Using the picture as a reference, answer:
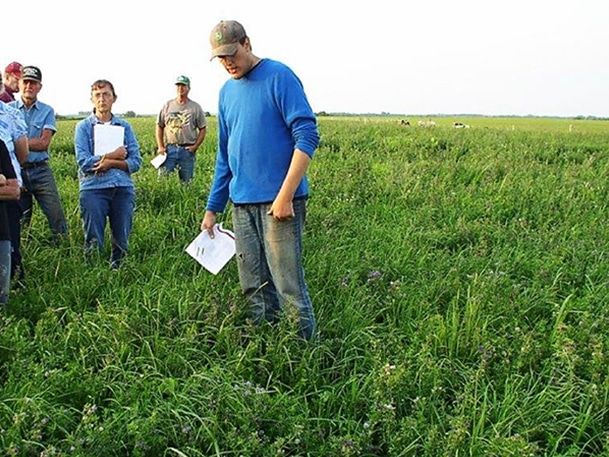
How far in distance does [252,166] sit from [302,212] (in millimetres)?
383

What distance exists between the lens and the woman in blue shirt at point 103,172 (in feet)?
15.2

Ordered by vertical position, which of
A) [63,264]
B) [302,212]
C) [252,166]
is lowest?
[63,264]

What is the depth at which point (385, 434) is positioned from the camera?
2.67m

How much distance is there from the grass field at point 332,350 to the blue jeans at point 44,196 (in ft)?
0.54

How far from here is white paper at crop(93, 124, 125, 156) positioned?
4.65m

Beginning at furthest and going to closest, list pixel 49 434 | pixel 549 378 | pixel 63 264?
1. pixel 63 264
2. pixel 549 378
3. pixel 49 434

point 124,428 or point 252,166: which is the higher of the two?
point 252,166

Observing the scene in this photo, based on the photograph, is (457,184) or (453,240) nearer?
(453,240)

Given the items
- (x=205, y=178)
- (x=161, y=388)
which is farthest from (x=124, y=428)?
(x=205, y=178)

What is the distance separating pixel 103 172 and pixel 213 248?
1421 mm

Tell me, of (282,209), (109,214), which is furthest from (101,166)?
(282,209)

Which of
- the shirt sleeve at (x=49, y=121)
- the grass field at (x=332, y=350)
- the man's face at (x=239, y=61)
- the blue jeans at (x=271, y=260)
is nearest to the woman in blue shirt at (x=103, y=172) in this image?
the grass field at (x=332, y=350)

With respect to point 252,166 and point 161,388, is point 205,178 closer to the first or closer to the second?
point 252,166

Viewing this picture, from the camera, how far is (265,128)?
318 cm
